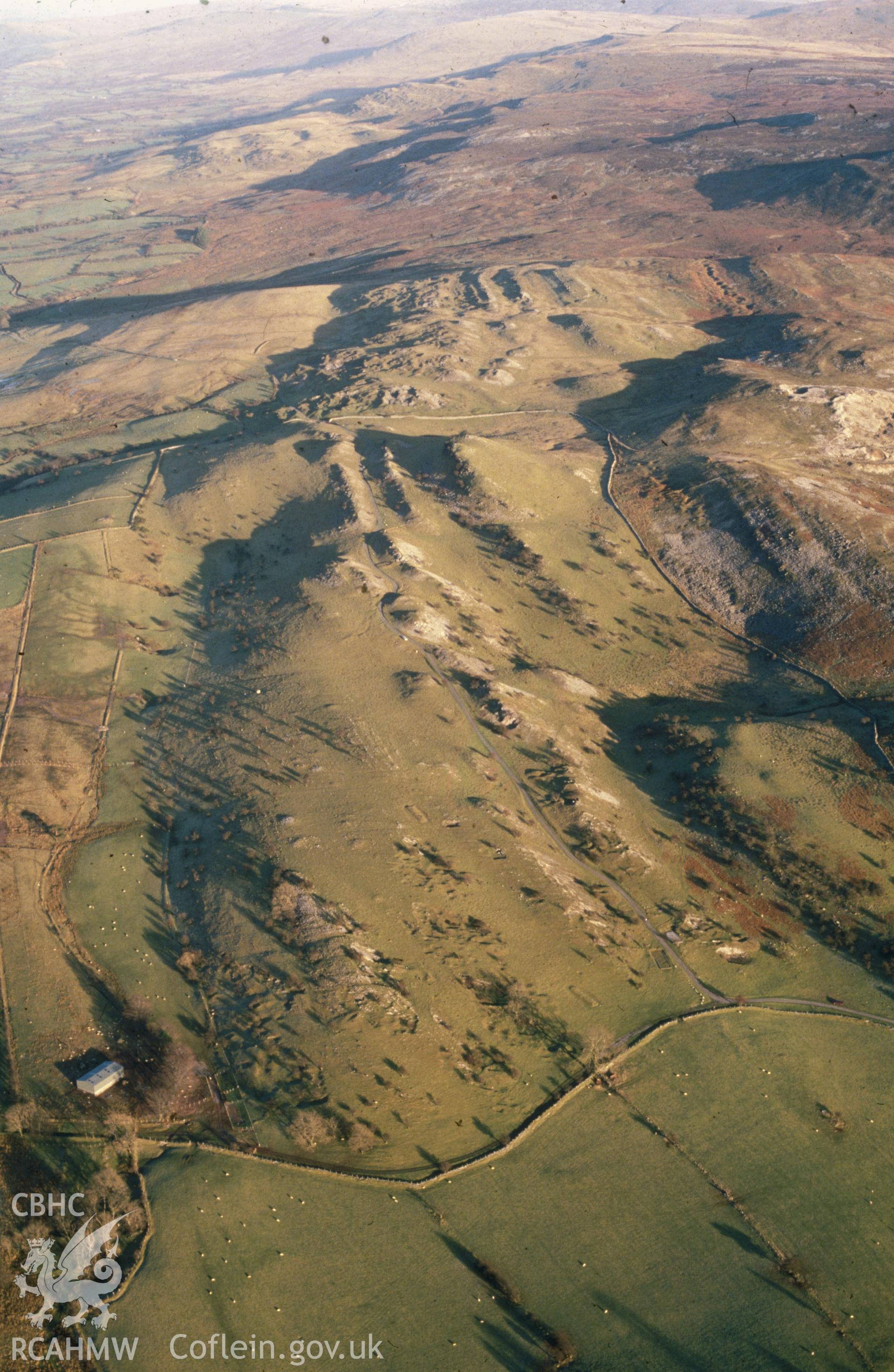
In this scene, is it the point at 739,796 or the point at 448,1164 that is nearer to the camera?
the point at 448,1164

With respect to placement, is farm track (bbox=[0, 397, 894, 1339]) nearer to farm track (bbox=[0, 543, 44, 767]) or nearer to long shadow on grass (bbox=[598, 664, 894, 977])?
farm track (bbox=[0, 543, 44, 767])

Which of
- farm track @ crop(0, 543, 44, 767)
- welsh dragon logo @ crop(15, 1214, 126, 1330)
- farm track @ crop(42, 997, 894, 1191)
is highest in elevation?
farm track @ crop(0, 543, 44, 767)

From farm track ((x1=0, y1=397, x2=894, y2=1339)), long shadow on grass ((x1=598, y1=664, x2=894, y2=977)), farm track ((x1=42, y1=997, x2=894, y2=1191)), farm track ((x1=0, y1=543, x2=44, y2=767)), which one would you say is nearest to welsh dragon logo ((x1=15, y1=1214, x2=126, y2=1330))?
farm track ((x1=0, y1=397, x2=894, y2=1339))

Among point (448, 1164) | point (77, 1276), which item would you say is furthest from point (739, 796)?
point (77, 1276)

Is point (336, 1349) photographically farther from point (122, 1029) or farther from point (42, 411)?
point (42, 411)

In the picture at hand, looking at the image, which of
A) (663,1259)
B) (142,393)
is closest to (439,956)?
(663,1259)

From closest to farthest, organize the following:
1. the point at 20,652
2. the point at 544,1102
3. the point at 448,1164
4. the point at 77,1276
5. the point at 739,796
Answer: the point at 77,1276, the point at 448,1164, the point at 544,1102, the point at 739,796, the point at 20,652

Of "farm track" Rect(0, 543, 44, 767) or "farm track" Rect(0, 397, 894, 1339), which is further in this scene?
"farm track" Rect(0, 543, 44, 767)

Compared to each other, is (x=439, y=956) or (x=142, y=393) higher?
(x=142, y=393)

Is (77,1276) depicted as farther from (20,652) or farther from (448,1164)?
(20,652)
